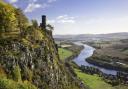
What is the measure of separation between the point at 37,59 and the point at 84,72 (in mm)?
99319

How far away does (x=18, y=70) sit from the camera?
39.3 m

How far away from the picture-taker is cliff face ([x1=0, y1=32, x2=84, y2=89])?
3862 centimetres

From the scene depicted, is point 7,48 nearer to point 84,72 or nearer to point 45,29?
point 45,29

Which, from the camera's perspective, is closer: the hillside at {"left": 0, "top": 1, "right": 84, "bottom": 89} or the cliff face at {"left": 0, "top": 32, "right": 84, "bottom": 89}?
the hillside at {"left": 0, "top": 1, "right": 84, "bottom": 89}

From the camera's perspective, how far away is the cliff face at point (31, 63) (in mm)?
38625

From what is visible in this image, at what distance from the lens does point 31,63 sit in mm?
43750

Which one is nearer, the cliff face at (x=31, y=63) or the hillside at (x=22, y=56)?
the hillside at (x=22, y=56)

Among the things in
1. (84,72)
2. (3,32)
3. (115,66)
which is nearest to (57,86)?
(3,32)

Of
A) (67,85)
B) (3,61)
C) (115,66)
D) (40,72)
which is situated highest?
(3,61)

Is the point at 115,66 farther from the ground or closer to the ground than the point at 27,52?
closer to the ground

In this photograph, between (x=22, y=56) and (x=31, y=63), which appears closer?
(x=22, y=56)

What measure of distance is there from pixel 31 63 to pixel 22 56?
2976mm

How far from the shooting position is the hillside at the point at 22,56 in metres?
38.2

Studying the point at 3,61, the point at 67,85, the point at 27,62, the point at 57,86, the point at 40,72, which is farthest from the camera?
the point at 67,85
